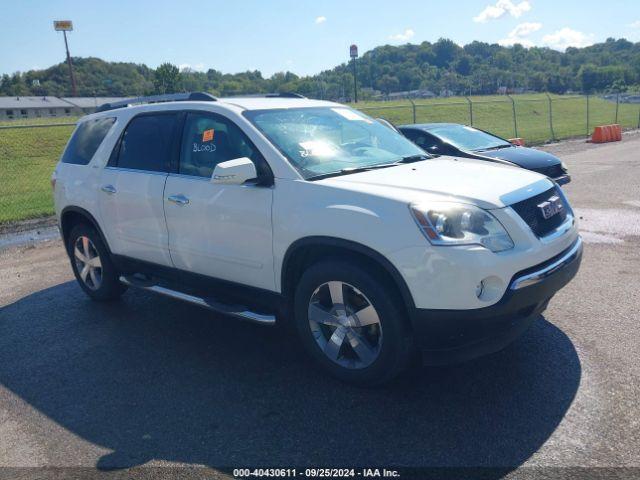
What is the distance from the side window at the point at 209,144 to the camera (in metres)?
Result: 4.35

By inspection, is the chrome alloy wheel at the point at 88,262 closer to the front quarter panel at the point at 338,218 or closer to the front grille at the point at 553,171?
the front quarter panel at the point at 338,218

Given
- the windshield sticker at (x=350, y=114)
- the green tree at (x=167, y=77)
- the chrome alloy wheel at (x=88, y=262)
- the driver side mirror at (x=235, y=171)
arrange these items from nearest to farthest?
the driver side mirror at (x=235, y=171) < the windshield sticker at (x=350, y=114) < the chrome alloy wheel at (x=88, y=262) < the green tree at (x=167, y=77)

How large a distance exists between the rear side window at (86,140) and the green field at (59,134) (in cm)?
588

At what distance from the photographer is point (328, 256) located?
3.81 metres

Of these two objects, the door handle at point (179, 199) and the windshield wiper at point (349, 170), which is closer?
the windshield wiper at point (349, 170)

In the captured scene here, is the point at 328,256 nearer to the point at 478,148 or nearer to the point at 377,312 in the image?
the point at 377,312

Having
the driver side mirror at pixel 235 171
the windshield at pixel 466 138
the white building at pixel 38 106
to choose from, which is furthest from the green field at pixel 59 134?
the white building at pixel 38 106

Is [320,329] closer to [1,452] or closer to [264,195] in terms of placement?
[264,195]

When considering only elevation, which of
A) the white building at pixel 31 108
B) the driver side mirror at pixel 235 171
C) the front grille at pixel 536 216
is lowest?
the front grille at pixel 536 216

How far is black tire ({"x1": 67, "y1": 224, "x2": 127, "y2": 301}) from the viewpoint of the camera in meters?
5.66

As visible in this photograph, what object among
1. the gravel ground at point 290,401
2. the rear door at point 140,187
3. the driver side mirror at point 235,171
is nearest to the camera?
the gravel ground at point 290,401

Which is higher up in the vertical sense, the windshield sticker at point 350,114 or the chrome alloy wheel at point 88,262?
the windshield sticker at point 350,114

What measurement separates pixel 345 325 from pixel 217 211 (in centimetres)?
133

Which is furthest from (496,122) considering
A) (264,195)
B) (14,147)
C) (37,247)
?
(264,195)
